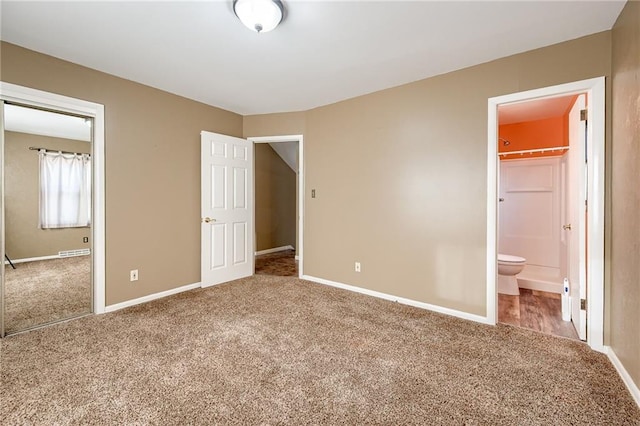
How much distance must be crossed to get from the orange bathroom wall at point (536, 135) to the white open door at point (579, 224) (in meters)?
1.61

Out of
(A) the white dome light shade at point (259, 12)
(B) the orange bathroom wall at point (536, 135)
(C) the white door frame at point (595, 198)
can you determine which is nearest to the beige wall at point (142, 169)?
(A) the white dome light shade at point (259, 12)

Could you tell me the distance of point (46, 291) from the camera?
10.3ft

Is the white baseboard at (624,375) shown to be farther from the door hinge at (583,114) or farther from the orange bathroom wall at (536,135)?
the orange bathroom wall at (536,135)

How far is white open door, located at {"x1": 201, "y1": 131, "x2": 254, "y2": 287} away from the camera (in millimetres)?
3754

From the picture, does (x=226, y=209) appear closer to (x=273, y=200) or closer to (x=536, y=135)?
(x=273, y=200)

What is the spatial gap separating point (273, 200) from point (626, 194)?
18.1 feet

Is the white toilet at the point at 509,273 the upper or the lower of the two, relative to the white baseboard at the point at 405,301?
upper

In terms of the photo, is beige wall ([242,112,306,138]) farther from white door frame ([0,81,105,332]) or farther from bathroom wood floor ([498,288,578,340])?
bathroom wood floor ([498,288,578,340])

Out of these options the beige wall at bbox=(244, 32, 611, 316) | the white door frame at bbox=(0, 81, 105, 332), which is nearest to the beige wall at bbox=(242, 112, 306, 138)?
the beige wall at bbox=(244, 32, 611, 316)

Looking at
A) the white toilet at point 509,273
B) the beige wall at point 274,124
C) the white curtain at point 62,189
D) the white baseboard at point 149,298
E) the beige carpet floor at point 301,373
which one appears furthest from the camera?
the beige wall at point 274,124

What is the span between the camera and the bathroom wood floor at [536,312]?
2609 millimetres

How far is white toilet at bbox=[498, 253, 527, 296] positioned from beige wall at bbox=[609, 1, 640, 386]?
5.02ft

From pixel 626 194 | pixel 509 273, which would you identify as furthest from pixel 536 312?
pixel 626 194

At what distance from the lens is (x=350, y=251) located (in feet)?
12.0
